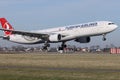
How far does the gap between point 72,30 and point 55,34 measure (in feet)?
12.5

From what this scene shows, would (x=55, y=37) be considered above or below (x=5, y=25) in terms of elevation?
below

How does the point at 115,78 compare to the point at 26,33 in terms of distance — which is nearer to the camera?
the point at 115,78

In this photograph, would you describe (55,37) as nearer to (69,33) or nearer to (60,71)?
(69,33)

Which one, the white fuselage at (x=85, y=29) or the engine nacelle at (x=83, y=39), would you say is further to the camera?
the engine nacelle at (x=83, y=39)

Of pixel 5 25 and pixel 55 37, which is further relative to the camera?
pixel 5 25

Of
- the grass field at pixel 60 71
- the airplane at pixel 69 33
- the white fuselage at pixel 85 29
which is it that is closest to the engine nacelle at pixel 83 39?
the airplane at pixel 69 33

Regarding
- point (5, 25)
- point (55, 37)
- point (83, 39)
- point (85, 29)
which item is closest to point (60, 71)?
point (85, 29)

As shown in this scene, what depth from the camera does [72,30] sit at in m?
72.4

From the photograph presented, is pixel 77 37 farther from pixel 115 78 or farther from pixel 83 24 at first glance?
pixel 115 78

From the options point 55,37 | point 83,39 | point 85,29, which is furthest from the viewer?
point 83,39

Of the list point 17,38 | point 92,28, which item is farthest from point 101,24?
point 17,38

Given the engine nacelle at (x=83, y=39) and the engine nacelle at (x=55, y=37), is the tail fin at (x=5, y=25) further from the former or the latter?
the engine nacelle at (x=83, y=39)

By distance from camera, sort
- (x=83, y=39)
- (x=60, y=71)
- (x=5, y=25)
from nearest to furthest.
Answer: (x=60, y=71) < (x=83, y=39) < (x=5, y=25)

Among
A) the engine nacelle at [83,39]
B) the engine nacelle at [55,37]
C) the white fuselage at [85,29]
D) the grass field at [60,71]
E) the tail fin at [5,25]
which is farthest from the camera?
the tail fin at [5,25]
